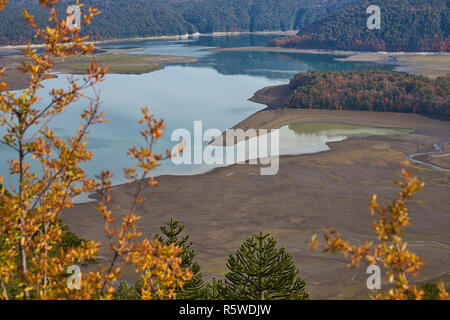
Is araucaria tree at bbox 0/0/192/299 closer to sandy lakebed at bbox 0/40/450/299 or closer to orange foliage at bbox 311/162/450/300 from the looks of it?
orange foliage at bbox 311/162/450/300

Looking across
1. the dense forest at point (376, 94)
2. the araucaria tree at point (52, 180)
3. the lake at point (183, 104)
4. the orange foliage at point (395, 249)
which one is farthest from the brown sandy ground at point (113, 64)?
the orange foliage at point (395, 249)

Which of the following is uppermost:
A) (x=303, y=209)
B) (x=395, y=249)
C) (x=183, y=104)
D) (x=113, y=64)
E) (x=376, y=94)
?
(x=113, y=64)

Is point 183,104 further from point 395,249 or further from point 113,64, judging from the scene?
point 395,249

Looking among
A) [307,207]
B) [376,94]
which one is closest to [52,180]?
[307,207]

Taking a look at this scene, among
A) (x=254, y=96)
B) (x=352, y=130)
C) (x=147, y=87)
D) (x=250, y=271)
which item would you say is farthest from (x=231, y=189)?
(x=147, y=87)

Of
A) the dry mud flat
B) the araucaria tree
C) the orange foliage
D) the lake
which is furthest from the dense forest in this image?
the araucaria tree

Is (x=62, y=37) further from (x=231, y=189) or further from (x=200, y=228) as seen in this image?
(x=231, y=189)

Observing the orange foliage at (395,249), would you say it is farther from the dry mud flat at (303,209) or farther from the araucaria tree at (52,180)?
the dry mud flat at (303,209)
